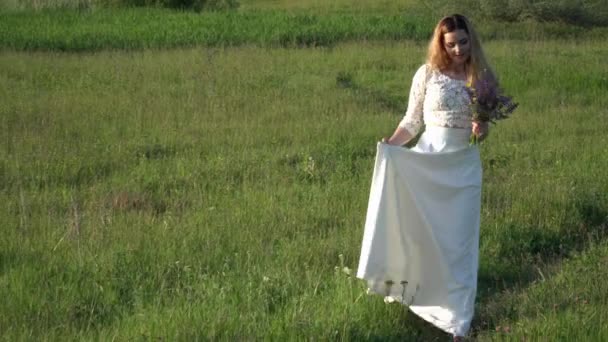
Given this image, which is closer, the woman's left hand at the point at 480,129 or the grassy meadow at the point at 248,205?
the grassy meadow at the point at 248,205

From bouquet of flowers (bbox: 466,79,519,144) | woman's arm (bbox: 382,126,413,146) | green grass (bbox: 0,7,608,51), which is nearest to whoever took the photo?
bouquet of flowers (bbox: 466,79,519,144)

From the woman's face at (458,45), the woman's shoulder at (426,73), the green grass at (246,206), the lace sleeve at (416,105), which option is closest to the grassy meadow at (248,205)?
the green grass at (246,206)

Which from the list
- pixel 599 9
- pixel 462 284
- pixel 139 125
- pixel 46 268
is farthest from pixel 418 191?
pixel 599 9

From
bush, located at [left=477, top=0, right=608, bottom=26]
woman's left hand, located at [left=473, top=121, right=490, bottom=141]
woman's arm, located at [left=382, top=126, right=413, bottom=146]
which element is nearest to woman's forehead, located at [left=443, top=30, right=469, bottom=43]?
woman's left hand, located at [left=473, top=121, right=490, bottom=141]

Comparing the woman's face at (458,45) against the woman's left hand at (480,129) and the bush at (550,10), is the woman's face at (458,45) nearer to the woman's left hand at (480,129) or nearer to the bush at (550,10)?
the woman's left hand at (480,129)

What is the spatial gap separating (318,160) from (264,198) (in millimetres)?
1685

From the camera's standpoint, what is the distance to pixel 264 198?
8227mm

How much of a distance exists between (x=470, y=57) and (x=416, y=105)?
0.44m

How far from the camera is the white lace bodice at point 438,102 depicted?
6.01 metres

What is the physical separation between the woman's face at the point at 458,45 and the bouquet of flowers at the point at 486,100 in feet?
0.60

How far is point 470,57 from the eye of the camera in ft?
19.7

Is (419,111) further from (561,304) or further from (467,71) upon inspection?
(561,304)

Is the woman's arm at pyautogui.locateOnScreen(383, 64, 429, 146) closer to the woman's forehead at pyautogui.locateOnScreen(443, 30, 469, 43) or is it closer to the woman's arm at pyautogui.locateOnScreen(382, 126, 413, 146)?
the woman's arm at pyautogui.locateOnScreen(382, 126, 413, 146)

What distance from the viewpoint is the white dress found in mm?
5637
